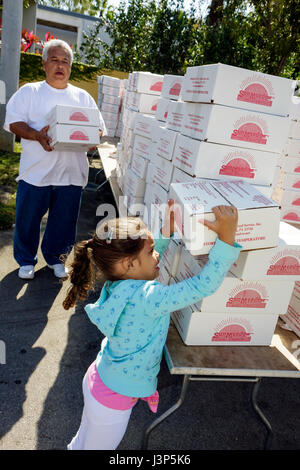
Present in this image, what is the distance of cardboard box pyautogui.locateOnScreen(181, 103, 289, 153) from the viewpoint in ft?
6.00

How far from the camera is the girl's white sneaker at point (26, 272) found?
337 centimetres

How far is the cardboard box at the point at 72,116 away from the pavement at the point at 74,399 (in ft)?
4.86

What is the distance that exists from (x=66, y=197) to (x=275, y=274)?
2.08 metres

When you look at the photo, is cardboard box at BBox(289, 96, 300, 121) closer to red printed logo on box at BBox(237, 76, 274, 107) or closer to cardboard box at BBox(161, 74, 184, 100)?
cardboard box at BBox(161, 74, 184, 100)

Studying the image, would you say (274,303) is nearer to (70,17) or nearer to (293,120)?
(293,120)

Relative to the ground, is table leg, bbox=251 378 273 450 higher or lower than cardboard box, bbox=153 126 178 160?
lower

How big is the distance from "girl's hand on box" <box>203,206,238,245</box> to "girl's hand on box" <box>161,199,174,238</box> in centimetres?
37

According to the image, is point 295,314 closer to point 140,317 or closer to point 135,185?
point 140,317

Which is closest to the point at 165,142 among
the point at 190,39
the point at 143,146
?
the point at 143,146

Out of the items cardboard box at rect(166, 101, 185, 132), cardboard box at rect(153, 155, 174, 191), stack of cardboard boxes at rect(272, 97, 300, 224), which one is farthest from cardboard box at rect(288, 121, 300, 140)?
cardboard box at rect(153, 155, 174, 191)

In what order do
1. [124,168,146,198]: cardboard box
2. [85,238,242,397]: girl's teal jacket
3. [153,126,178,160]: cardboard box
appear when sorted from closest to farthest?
[85,238,242,397]: girl's teal jacket → [153,126,178,160]: cardboard box → [124,168,146,198]: cardboard box

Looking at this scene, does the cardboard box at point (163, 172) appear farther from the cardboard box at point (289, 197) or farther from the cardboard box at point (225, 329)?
the cardboard box at point (289, 197)

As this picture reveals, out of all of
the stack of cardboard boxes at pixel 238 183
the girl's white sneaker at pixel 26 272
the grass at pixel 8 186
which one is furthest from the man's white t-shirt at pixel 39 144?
the grass at pixel 8 186

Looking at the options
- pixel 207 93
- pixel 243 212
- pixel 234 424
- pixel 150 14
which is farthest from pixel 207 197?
pixel 150 14
